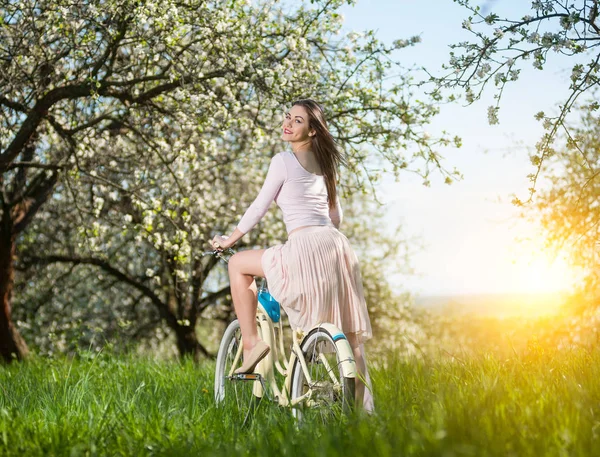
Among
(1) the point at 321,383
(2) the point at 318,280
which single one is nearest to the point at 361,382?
(1) the point at 321,383

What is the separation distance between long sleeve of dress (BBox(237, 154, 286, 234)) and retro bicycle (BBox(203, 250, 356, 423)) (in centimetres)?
55

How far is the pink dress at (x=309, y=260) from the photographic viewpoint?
429cm

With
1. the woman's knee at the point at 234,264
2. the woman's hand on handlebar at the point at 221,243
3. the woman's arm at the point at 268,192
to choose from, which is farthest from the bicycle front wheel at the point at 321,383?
the woman's hand on handlebar at the point at 221,243

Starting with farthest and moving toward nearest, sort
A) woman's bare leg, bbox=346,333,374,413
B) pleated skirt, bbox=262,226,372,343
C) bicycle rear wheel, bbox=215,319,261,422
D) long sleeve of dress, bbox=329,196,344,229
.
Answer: bicycle rear wheel, bbox=215,319,261,422, long sleeve of dress, bbox=329,196,344,229, pleated skirt, bbox=262,226,372,343, woman's bare leg, bbox=346,333,374,413

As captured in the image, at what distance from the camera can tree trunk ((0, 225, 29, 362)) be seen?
1182cm

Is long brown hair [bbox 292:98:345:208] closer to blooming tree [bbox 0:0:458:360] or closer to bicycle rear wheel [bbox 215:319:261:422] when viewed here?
bicycle rear wheel [bbox 215:319:261:422]

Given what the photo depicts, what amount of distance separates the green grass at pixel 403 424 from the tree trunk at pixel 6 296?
7.12 metres

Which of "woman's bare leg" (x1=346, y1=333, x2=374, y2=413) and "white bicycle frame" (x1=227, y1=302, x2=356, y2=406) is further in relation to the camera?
"woman's bare leg" (x1=346, y1=333, x2=374, y2=413)

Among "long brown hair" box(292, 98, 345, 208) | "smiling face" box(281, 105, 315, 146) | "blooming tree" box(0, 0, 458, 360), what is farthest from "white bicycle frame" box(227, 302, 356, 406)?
"blooming tree" box(0, 0, 458, 360)

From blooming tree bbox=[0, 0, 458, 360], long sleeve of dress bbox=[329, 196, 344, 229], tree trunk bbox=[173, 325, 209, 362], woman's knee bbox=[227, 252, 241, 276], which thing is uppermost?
blooming tree bbox=[0, 0, 458, 360]

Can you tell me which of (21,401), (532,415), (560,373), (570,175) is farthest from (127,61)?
(532,415)

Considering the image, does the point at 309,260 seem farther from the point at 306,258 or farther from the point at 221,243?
the point at 221,243

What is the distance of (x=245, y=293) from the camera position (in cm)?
471

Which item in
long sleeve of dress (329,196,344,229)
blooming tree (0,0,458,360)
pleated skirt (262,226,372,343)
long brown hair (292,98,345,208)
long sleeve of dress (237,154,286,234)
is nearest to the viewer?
pleated skirt (262,226,372,343)
